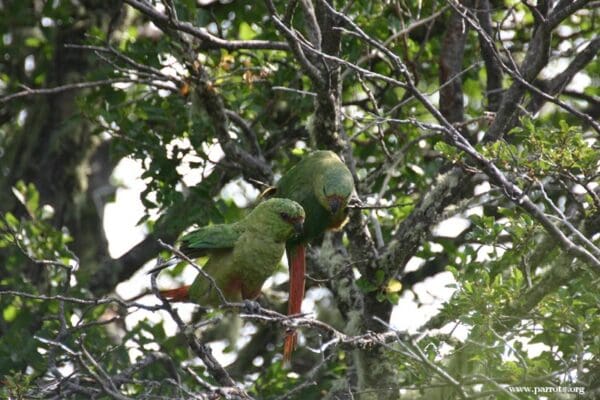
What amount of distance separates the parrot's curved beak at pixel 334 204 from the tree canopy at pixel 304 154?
7.0 inches

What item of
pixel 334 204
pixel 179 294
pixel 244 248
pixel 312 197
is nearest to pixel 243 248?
pixel 244 248

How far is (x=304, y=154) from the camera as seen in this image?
696 centimetres

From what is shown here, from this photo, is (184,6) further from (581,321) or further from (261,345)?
(581,321)

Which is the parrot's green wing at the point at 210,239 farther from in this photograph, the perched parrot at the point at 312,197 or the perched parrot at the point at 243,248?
the perched parrot at the point at 312,197

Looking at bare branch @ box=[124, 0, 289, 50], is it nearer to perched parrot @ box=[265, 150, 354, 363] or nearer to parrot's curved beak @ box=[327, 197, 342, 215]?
perched parrot @ box=[265, 150, 354, 363]

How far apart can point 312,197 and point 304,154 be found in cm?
88

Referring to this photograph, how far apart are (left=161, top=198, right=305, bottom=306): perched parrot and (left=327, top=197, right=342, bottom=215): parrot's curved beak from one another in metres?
0.46

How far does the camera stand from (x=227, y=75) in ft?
21.8

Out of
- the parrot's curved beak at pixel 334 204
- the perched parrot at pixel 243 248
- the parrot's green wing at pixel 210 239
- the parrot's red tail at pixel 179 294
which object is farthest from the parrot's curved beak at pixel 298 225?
the parrot's red tail at pixel 179 294

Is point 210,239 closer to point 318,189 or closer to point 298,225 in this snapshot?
point 298,225

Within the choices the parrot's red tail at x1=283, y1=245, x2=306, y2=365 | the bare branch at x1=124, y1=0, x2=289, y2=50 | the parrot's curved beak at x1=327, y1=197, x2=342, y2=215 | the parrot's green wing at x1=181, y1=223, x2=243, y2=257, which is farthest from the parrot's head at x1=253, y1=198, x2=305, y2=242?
the bare branch at x1=124, y1=0, x2=289, y2=50

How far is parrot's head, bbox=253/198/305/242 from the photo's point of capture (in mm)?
5398

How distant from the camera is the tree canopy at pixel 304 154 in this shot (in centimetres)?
464

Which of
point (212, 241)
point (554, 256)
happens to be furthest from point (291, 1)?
point (554, 256)
